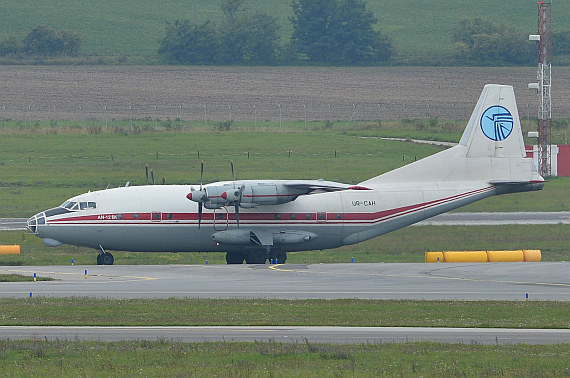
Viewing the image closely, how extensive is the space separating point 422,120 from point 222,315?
208ft

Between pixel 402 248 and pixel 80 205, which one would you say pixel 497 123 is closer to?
pixel 402 248

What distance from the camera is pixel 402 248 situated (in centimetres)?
4678

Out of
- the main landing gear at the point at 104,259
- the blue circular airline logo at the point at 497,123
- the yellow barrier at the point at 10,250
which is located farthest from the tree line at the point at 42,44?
the blue circular airline logo at the point at 497,123

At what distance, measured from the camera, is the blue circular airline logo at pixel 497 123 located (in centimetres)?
4488

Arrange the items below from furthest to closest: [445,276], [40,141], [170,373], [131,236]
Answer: [40,141] < [131,236] < [445,276] < [170,373]

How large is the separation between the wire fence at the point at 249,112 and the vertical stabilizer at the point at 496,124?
1654 inches

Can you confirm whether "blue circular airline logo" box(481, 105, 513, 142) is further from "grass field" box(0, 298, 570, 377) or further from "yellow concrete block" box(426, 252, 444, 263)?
"grass field" box(0, 298, 570, 377)

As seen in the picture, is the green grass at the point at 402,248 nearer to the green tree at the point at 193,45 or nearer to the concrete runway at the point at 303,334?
the concrete runway at the point at 303,334

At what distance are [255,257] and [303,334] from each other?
2070 centimetres

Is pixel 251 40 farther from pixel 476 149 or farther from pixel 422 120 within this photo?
pixel 476 149

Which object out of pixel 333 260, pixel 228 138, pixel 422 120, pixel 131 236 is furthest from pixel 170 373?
pixel 422 120

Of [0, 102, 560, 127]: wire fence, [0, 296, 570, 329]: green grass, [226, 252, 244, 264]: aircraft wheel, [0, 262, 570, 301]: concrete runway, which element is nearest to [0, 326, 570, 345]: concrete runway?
[0, 296, 570, 329]: green grass

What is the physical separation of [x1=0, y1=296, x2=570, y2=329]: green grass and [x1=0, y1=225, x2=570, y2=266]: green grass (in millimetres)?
15815

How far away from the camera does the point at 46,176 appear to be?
6800 cm
